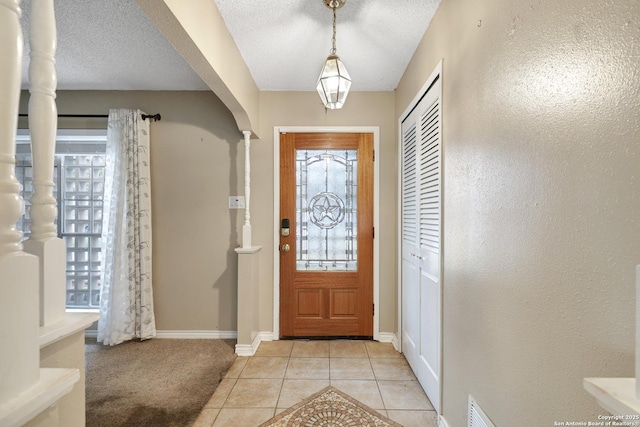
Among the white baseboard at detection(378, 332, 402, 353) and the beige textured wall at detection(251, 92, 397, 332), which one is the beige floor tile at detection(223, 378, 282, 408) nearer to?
the beige textured wall at detection(251, 92, 397, 332)

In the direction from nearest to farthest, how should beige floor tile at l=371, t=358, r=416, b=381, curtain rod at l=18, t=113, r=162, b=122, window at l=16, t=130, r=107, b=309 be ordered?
beige floor tile at l=371, t=358, r=416, b=381
curtain rod at l=18, t=113, r=162, b=122
window at l=16, t=130, r=107, b=309

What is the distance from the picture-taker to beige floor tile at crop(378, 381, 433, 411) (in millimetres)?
1931

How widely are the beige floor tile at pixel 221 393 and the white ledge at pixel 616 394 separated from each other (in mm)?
2012

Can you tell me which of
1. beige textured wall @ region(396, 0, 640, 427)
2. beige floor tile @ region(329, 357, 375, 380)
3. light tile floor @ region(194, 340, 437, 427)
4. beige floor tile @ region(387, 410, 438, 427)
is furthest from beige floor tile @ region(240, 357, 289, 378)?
beige textured wall @ region(396, 0, 640, 427)

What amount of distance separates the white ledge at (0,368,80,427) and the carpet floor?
151cm

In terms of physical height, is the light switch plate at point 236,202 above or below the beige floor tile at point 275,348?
above

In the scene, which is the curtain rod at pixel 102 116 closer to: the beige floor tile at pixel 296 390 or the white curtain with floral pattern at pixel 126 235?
the white curtain with floral pattern at pixel 126 235

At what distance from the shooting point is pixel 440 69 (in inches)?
A: 68.1

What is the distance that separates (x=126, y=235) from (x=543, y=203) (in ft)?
10.3

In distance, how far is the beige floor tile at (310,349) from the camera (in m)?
2.64

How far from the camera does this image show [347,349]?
2.74 metres

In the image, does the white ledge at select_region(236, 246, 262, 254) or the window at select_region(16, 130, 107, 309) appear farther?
the window at select_region(16, 130, 107, 309)

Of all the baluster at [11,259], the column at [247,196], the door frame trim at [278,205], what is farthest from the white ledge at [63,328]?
the door frame trim at [278,205]

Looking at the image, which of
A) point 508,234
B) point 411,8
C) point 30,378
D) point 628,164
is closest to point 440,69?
point 411,8
